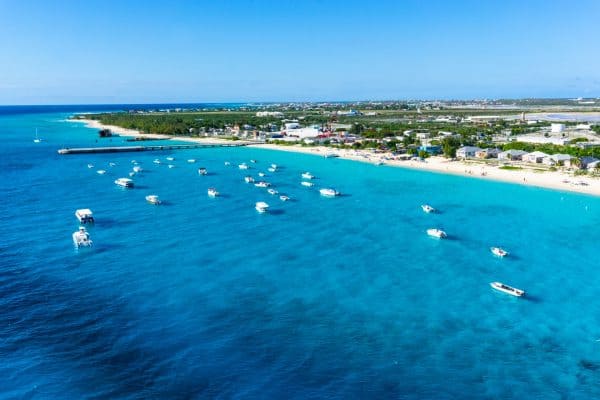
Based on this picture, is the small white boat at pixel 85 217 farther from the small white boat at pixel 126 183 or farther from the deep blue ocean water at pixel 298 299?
the small white boat at pixel 126 183

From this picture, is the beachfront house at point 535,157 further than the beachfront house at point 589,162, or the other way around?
the beachfront house at point 535,157

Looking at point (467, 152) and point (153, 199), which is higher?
point (467, 152)

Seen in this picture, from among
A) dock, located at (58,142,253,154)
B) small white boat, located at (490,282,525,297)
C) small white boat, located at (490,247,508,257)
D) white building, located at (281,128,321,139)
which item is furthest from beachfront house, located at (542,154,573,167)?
dock, located at (58,142,253,154)

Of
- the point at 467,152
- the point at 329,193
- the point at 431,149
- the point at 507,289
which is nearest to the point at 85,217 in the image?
the point at 329,193

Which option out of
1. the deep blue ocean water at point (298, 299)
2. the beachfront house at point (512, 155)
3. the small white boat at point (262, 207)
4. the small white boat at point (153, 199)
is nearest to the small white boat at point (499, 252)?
the deep blue ocean water at point (298, 299)

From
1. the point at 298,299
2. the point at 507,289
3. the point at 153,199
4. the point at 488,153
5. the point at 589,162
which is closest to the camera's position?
the point at 298,299

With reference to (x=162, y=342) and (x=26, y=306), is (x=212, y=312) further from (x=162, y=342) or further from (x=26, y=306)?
(x=26, y=306)

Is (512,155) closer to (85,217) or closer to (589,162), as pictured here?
(589,162)

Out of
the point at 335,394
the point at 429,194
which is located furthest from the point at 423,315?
the point at 429,194
